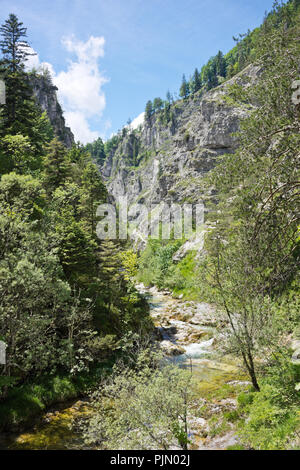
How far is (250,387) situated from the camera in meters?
13.7

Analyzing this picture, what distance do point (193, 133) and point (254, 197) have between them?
95.6 meters

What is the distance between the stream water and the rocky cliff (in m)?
79.4

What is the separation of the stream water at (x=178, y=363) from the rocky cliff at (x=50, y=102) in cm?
7942

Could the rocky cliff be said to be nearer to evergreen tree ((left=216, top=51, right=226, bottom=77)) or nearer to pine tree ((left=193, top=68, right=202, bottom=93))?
pine tree ((left=193, top=68, right=202, bottom=93))

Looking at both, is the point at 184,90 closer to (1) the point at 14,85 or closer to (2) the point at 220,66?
(2) the point at 220,66

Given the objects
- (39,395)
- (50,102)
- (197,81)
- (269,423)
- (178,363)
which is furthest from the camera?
(197,81)

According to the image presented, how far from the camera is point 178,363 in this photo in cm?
1338

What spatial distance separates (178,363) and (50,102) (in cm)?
10466

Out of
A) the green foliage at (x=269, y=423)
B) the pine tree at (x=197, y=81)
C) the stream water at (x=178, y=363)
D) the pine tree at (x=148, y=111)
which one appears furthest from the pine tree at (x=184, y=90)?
the green foliage at (x=269, y=423)

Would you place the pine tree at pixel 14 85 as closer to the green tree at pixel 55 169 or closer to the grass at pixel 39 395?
the green tree at pixel 55 169

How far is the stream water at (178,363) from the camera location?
1245 centimetres

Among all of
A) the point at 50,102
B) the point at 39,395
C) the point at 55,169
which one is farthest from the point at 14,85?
the point at 50,102

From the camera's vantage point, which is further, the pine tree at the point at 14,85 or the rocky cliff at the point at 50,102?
the rocky cliff at the point at 50,102
